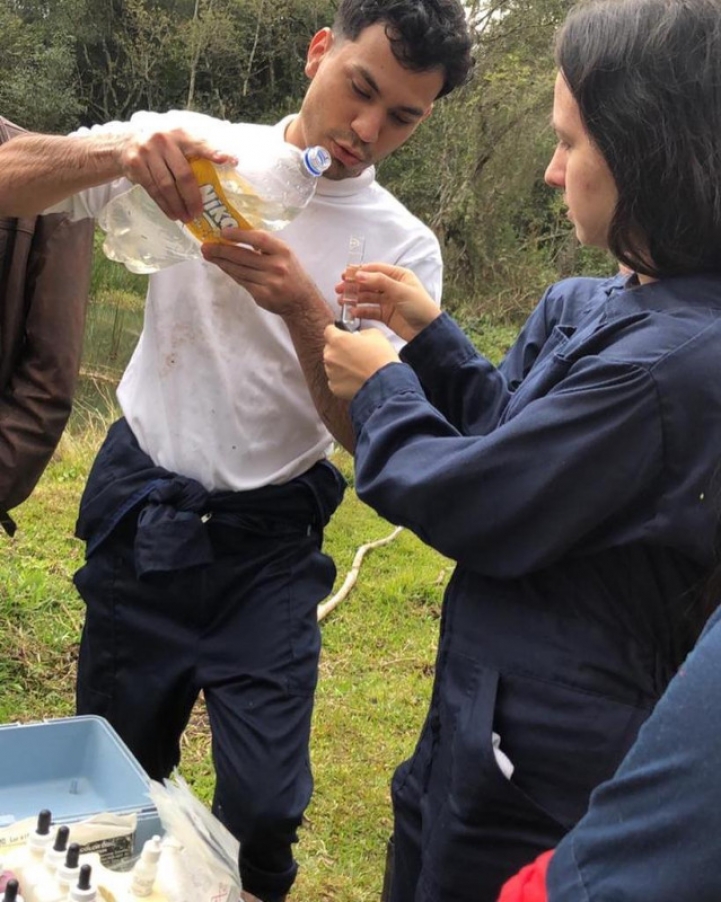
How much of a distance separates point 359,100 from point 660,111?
1.07 metres

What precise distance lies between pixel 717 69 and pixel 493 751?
3.76ft

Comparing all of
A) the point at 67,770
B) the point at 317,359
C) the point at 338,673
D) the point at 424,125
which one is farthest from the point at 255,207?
the point at 424,125

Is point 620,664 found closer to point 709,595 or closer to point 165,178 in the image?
point 709,595

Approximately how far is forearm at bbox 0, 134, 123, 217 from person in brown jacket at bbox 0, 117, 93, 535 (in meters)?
0.30

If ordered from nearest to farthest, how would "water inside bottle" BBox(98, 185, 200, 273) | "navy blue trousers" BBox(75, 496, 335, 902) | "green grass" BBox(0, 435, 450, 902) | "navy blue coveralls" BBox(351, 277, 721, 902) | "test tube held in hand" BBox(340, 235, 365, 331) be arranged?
1. "navy blue coveralls" BBox(351, 277, 721, 902)
2. "test tube held in hand" BBox(340, 235, 365, 331)
3. "navy blue trousers" BBox(75, 496, 335, 902)
4. "water inside bottle" BBox(98, 185, 200, 273)
5. "green grass" BBox(0, 435, 450, 902)

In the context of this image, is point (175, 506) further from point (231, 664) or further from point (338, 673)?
point (338, 673)

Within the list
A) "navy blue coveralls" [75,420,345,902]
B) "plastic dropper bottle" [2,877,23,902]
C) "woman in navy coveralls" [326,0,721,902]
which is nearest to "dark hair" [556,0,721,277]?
"woman in navy coveralls" [326,0,721,902]

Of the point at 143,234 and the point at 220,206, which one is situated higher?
the point at 220,206

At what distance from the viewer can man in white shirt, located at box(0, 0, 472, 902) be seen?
2.41 metres

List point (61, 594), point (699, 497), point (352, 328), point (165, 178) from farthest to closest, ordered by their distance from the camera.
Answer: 1. point (61, 594)
2. point (352, 328)
3. point (165, 178)
4. point (699, 497)

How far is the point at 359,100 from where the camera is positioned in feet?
8.07

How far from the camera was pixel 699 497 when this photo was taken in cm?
153

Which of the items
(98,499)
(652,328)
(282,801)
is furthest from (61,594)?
(652,328)

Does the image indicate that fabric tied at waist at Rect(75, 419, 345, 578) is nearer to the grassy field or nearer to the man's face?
the man's face
